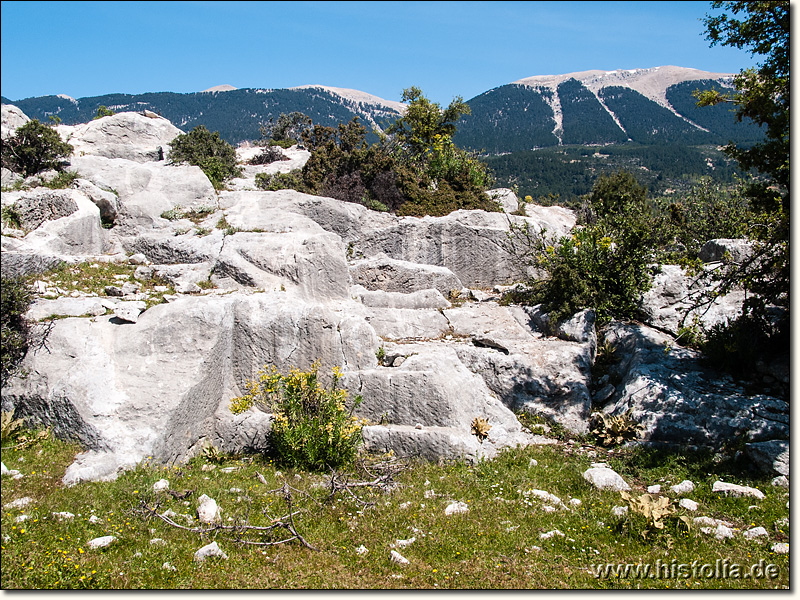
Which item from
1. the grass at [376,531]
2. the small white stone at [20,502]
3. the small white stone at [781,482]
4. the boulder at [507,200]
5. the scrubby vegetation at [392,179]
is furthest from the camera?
the boulder at [507,200]

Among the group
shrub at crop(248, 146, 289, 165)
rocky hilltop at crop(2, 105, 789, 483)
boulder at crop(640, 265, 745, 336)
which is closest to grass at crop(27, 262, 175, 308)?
rocky hilltop at crop(2, 105, 789, 483)

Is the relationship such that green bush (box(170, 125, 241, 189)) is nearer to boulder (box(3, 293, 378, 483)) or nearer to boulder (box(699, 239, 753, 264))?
boulder (box(3, 293, 378, 483))

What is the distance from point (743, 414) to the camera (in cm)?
1065

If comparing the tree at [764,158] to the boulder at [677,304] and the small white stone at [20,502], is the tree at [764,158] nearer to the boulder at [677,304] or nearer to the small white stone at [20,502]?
the boulder at [677,304]

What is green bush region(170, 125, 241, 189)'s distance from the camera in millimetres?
25547

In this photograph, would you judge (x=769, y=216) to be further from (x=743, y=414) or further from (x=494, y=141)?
(x=494, y=141)

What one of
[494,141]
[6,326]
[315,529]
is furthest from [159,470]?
[494,141]

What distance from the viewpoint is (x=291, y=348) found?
37.8 ft

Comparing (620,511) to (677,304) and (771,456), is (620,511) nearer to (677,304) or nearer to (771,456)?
(771,456)

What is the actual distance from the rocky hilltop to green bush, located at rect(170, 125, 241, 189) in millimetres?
7572

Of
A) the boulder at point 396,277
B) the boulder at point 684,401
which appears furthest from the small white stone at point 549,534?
the boulder at point 396,277

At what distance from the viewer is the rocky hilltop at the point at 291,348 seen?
31.4 ft

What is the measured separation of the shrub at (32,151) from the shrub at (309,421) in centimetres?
1747

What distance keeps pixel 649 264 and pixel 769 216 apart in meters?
5.20
